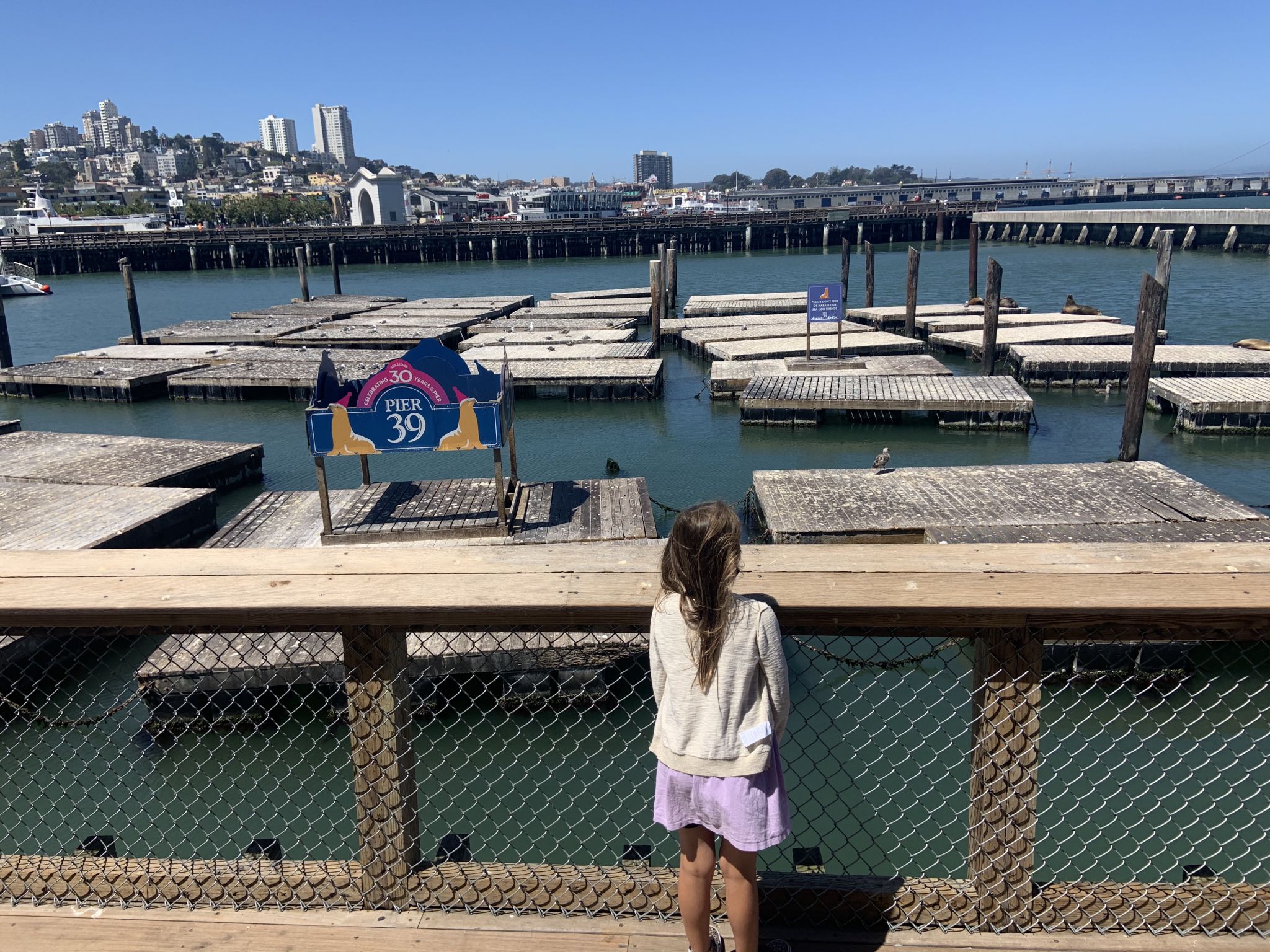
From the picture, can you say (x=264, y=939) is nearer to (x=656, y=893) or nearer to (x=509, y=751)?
(x=656, y=893)

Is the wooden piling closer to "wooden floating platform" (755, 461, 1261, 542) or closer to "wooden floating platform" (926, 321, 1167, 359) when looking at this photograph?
"wooden floating platform" (926, 321, 1167, 359)

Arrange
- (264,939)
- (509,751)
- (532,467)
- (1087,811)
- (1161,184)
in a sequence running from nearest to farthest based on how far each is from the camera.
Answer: (264,939) < (1087,811) < (509,751) < (532,467) < (1161,184)

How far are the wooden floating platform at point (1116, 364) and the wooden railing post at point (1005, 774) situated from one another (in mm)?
19581

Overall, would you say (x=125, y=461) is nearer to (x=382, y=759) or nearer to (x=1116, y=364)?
(x=382, y=759)

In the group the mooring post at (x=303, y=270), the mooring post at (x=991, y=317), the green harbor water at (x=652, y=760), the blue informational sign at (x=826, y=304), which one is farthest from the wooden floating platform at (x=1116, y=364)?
the mooring post at (x=303, y=270)

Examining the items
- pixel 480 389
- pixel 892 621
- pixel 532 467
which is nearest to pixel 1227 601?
pixel 892 621

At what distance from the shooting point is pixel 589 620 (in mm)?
2053

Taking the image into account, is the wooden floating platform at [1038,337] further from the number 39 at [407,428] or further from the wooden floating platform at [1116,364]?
the number 39 at [407,428]

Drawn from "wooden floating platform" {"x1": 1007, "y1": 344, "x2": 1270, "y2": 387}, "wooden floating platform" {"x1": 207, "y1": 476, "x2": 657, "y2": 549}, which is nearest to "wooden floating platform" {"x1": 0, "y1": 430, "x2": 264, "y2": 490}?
"wooden floating platform" {"x1": 207, "y1": 476, "x2": 657, "y2": 549}

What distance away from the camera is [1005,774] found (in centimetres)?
220

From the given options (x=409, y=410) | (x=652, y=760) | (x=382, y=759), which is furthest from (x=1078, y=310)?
(x=382, y=759)

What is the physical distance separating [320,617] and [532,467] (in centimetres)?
1364

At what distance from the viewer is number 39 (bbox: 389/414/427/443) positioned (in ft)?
29.7

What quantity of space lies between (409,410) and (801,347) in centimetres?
1588
